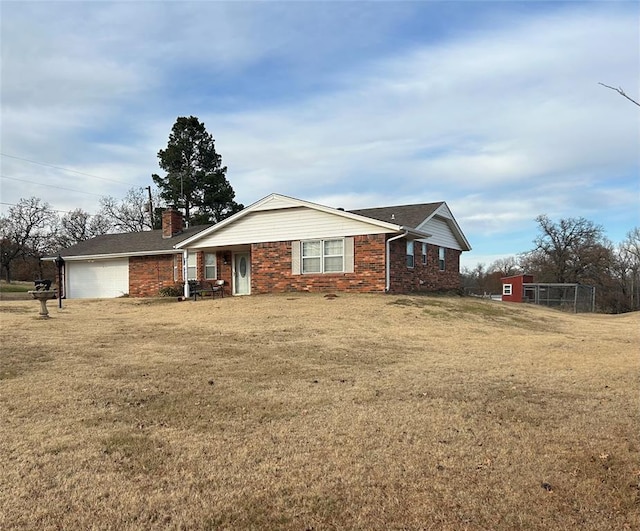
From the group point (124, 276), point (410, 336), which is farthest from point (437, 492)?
point (124, 276)

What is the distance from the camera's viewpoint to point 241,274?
22.5 metres

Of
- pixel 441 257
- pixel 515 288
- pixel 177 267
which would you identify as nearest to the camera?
pixel 441 257

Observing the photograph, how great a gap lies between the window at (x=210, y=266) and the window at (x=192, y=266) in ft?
1.59

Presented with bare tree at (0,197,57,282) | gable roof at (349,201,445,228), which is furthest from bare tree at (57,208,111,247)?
gable roof at (349,201,445,228)

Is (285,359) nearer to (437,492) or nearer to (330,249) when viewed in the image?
(437,492)

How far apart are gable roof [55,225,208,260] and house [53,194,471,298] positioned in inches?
3.3

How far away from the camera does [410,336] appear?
1086cm

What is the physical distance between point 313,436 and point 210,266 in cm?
1935

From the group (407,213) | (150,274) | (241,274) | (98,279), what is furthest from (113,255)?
(407,213)

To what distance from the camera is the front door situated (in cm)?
2233

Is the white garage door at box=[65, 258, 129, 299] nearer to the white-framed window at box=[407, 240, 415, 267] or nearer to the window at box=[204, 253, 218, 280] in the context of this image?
the window at box=[204, 253, 218, 280]

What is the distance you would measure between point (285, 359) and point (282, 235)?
12.2m

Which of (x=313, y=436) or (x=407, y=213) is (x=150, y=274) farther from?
(x=313, y=436)

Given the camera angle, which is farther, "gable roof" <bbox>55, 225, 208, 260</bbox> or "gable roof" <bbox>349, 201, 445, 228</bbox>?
"gable roof" <bbox>55, 225, 208, 260</bbox>
